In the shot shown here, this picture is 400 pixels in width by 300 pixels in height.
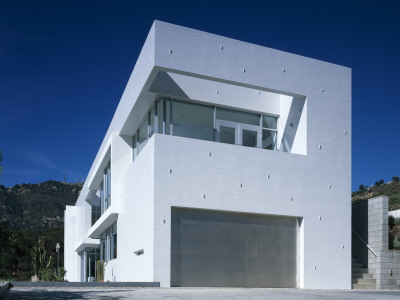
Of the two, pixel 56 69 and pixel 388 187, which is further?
pixel 388 187

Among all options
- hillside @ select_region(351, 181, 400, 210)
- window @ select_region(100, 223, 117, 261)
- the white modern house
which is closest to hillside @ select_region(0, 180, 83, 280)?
window @ select_region(100, 223, 117, 261)

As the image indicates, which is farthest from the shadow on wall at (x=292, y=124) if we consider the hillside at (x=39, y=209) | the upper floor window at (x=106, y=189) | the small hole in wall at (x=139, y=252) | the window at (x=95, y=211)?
the hillside at (x=39, y=209)

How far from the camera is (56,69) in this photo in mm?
29172

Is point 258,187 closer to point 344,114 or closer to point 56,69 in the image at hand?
point 344,114

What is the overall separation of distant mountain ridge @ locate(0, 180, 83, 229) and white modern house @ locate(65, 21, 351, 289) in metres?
54.5

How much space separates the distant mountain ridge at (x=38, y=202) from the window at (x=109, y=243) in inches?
1685

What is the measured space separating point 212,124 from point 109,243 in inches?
404

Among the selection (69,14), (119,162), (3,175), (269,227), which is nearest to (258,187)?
(269,227)

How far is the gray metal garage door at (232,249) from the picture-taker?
16.1m

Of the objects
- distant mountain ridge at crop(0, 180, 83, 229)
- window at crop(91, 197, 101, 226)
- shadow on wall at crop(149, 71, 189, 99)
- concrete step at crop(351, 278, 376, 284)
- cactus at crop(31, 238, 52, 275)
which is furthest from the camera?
distant mountain ridge at crop(0, 180, 83, 229)

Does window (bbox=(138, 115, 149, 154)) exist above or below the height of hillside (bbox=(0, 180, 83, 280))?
above

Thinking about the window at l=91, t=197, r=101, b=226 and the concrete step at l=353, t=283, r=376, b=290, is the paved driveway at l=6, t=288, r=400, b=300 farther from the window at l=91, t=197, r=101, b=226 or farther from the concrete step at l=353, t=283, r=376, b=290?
the window at l=91, t=197, r=101, b=226

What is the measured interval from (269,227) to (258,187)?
1.45m

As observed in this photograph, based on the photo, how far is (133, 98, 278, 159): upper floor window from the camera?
18078 millimetres
